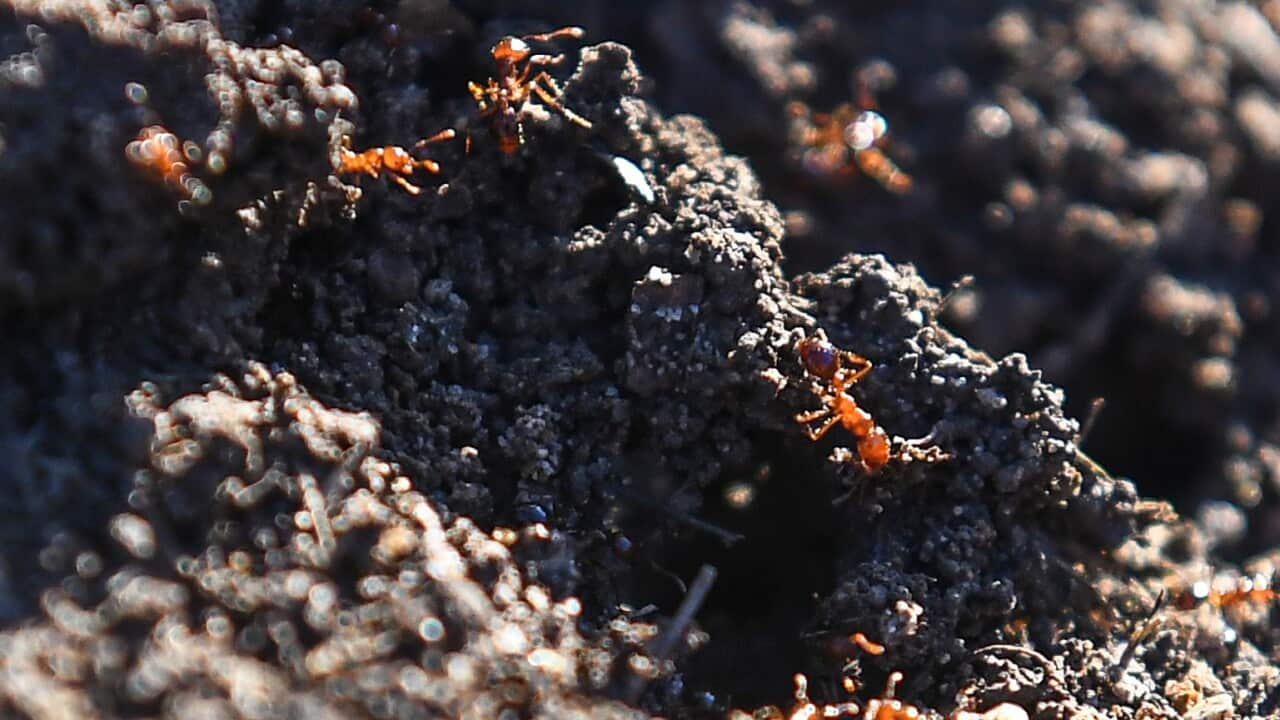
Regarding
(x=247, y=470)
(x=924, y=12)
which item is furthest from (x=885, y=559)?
(x=924, y=12)

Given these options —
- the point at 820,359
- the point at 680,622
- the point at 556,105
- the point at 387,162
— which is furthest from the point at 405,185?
the point at 680,622

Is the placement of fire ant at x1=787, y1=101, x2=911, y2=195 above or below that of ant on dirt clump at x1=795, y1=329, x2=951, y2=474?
above

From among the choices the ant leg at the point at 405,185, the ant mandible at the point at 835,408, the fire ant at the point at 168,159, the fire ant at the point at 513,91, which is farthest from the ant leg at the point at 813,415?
the fire ant at the point at 168,159

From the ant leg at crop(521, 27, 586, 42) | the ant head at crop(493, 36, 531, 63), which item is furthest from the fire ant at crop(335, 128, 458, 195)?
the ant leg at crop(521, 27, 586, 42)

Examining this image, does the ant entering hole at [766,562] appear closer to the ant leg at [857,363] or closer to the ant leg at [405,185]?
the ant leg at [857,363]

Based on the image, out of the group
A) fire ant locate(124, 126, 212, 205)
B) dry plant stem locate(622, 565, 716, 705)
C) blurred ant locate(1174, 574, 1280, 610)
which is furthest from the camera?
blurred ant locate(1174, 574, 1280, 610)

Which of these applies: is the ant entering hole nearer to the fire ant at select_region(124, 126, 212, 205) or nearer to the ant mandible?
the ant mandible
